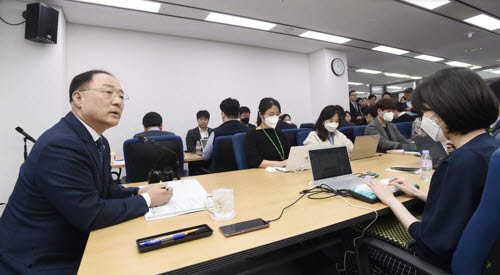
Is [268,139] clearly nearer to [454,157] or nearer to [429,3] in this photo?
[454,157]

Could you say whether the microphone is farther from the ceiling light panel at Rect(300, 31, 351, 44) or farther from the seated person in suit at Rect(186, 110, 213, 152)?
the ceiling light panel at Rect(300, 31, 351, 44)

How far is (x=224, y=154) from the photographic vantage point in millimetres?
2818

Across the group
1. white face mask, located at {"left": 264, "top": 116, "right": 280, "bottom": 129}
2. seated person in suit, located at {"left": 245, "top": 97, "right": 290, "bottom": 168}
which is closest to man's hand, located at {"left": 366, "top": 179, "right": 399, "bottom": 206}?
seated person in suit, located at {"left": 245, "top": 97, "right": 290, "bottom": 168}

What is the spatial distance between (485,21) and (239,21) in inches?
183

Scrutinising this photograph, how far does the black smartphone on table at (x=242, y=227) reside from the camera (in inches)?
33.9

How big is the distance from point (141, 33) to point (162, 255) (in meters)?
4.77

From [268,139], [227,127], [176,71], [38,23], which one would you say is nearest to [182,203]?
[268,139]

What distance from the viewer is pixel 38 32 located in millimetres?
3080

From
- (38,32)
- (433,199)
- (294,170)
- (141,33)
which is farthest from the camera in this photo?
(141,33)

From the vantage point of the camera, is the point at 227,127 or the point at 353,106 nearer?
the point at 227,127

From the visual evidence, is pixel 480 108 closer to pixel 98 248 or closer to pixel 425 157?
→ pixel 425 157

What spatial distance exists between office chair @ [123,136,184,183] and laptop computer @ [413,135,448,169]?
2.09m

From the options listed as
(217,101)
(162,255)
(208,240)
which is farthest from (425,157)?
(217,101)

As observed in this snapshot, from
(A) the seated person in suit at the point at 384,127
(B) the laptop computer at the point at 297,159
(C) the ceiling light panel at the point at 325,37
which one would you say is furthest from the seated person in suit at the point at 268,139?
(C) the ceiling light panel at the point at 325,37
